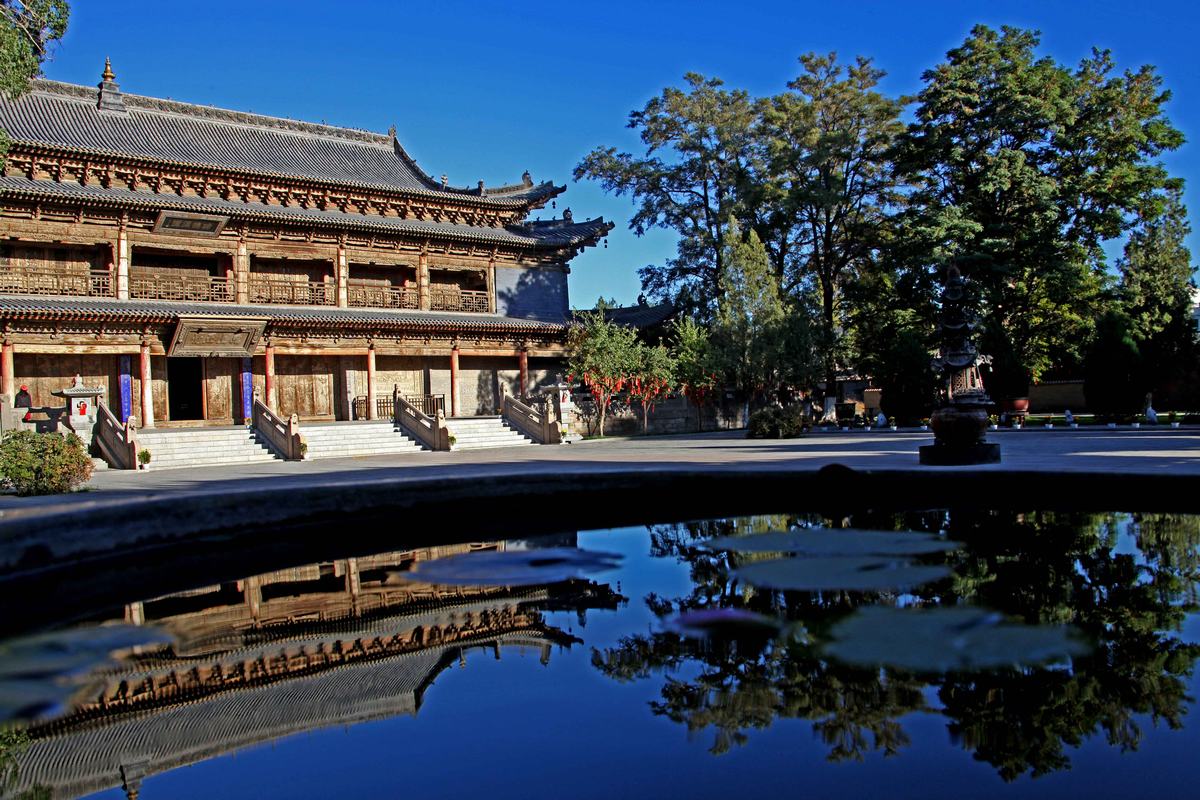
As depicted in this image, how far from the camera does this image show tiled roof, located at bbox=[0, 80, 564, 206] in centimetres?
2547

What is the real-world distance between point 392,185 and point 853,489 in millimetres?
23374

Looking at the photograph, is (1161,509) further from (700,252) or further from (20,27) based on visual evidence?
(700,252)

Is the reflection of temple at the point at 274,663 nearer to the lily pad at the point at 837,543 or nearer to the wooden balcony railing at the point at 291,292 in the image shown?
the lily pad at the point at 837,543

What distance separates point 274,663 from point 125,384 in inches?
860

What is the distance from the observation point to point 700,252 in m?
36.2

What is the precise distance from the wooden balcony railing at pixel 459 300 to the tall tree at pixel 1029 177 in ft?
47.3

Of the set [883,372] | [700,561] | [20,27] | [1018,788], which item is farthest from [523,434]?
[1018,788]

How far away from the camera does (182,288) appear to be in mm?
25719

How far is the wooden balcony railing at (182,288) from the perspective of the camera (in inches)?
992

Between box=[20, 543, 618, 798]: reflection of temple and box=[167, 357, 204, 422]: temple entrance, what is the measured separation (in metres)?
20.8

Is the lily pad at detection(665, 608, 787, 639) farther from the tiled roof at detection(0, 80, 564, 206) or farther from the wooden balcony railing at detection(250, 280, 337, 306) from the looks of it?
the tiled roof at detection(0, 80, 564, 206)

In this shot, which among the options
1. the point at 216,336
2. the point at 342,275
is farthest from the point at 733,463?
the point at 342,275

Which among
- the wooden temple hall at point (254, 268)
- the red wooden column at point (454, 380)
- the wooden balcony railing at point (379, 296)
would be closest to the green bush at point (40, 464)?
the wooden temple hall at point (254, 268)

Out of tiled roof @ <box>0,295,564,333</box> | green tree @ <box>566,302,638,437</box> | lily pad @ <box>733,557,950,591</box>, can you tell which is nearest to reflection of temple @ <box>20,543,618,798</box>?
lily pad @ <box>733,557,950,591</box>
